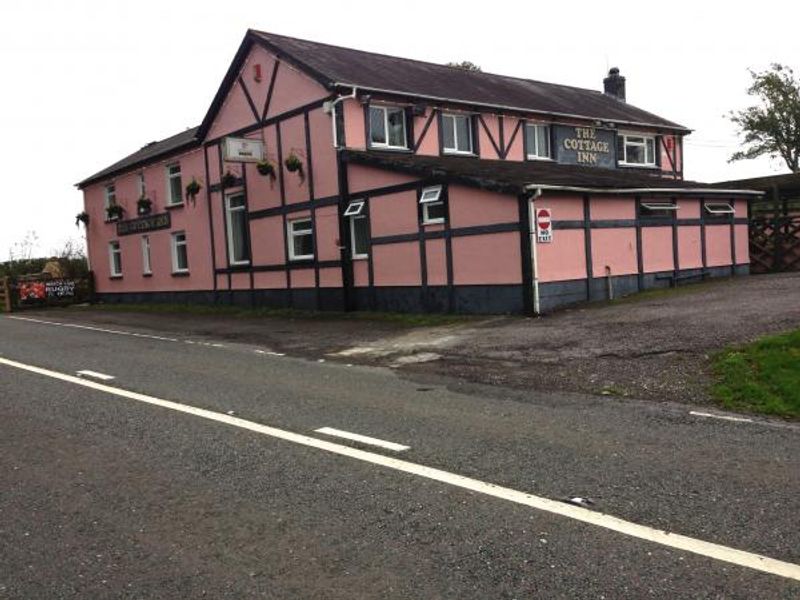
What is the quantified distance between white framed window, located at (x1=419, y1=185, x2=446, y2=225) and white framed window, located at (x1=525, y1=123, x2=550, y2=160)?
7313 millimetres

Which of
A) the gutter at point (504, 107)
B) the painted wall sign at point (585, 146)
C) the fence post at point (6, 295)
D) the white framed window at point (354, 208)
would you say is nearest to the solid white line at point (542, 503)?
the white framed window at point (354, 208)

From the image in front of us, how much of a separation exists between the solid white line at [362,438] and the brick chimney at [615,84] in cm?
2976

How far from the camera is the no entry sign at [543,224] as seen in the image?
1581 centimetres

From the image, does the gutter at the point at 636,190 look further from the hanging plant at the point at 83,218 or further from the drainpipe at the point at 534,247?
the hanging plant at the point at 83,218

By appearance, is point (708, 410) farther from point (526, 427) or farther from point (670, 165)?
Answer: point (670, 165)

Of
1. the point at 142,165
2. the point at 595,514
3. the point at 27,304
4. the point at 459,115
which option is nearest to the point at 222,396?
the point at 595,514

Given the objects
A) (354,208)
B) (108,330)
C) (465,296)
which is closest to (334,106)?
(354,208)

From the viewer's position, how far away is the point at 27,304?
31.4m

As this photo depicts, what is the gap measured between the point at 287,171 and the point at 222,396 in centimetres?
1455

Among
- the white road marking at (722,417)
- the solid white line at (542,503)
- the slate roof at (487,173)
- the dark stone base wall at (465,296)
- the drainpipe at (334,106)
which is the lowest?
the white road marking at (722,417)

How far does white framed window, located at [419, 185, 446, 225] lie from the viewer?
17.4 m

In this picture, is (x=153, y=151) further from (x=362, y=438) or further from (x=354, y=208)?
(x=362, y=438)

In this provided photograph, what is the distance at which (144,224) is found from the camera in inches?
1180

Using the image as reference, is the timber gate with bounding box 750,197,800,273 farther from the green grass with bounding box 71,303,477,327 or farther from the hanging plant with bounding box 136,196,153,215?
the hanging plant with bounding box 136,196,153,215
